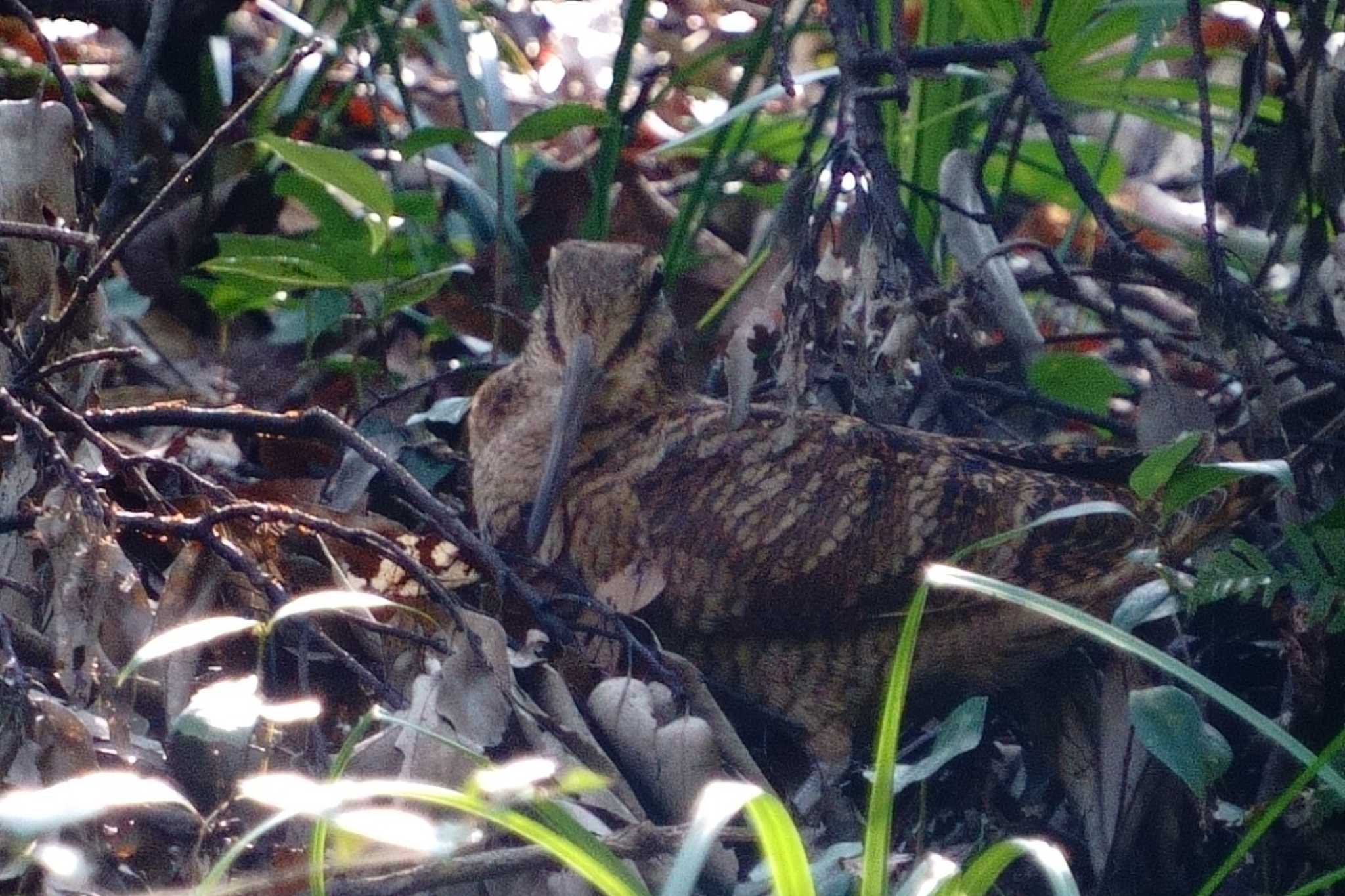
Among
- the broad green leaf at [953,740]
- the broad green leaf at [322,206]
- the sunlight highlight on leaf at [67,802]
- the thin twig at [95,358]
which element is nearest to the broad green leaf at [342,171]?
the thin twig at [95,358]

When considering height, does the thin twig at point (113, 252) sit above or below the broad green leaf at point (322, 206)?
above

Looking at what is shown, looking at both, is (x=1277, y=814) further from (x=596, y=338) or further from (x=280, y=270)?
(x=280, y=270)

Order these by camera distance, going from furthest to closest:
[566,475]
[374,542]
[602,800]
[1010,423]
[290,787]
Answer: [1010,423]
[566,475]
[374,542]
[602,800]
[290,787]

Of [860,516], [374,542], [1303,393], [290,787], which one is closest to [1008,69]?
[1303,393]

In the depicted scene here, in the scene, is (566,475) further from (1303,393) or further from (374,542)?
(1303,393)

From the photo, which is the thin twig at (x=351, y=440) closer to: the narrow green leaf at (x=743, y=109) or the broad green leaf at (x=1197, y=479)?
the broad green leaf at (x=1197, y=479)

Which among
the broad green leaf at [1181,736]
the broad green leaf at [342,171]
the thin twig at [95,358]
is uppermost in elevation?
the broad green leaf at [342,171]
